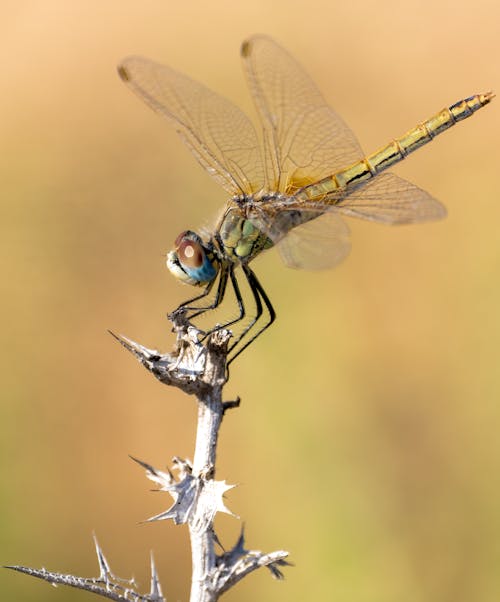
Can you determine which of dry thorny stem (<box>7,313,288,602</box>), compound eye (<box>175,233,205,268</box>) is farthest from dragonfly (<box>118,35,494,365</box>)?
dry thorny stem (<box>7,313,288,602</box>)

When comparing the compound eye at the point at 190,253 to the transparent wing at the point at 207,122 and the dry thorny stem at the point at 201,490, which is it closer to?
the transparent wing at the point at 207,122

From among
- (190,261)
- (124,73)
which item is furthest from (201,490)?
(124,73)

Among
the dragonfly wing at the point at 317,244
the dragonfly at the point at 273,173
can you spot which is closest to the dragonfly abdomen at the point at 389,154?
the dragonfly at the point at 273,173

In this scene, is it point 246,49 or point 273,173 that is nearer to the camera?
point 273,173

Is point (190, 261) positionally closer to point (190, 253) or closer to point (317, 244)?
point (190, 253)

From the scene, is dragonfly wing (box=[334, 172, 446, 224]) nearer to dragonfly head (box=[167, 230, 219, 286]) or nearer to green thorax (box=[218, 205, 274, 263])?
green thorax (box=[218, 205, 274, 263])

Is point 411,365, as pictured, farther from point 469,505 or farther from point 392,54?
point 392,54
